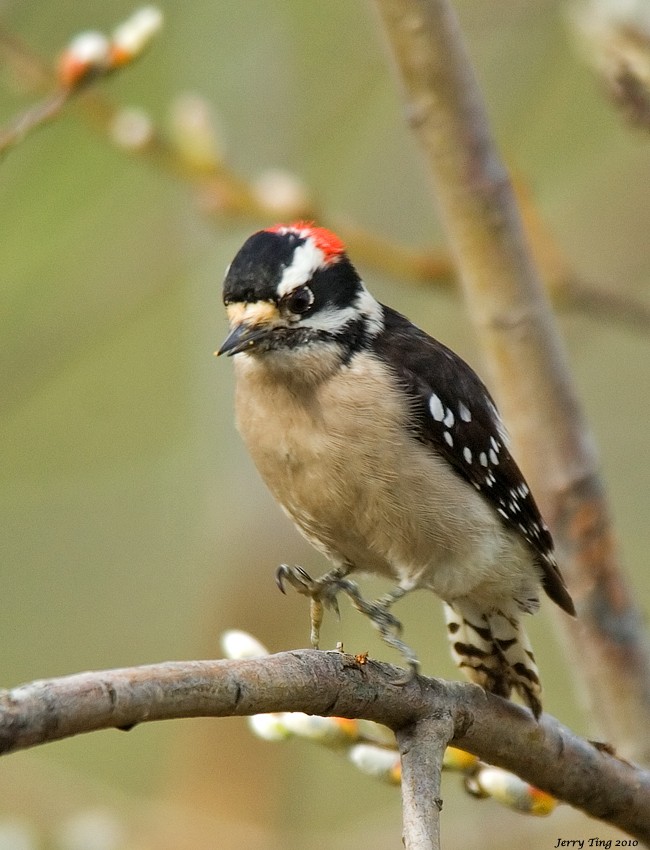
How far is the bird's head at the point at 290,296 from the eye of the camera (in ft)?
11.8

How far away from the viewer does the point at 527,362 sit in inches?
155

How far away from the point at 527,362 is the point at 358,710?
174 centimetres

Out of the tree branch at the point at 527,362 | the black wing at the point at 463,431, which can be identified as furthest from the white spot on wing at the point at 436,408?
the tree branch at the point at 527,362

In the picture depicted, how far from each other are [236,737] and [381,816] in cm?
130

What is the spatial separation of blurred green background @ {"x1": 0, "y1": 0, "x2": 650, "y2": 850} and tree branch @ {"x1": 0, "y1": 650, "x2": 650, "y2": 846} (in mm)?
1976

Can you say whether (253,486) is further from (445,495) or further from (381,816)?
(445,495)

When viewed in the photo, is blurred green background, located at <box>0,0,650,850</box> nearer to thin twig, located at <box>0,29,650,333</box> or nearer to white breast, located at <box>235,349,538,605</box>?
thin twig, located at <box>0,29,650,333</box>

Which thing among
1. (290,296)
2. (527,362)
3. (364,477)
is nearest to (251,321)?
(290,296)

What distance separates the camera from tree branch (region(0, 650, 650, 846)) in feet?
6.24

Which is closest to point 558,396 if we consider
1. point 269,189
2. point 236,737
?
point 269,189

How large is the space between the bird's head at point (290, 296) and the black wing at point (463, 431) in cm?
17

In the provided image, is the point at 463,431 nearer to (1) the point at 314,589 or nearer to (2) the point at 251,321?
(2) the point at 251,321

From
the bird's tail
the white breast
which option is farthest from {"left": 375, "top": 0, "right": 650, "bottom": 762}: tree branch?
the white breast

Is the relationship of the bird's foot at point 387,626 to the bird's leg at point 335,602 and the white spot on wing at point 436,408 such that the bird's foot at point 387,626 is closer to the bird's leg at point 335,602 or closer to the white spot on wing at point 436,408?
the bird's leg at point 335,602
